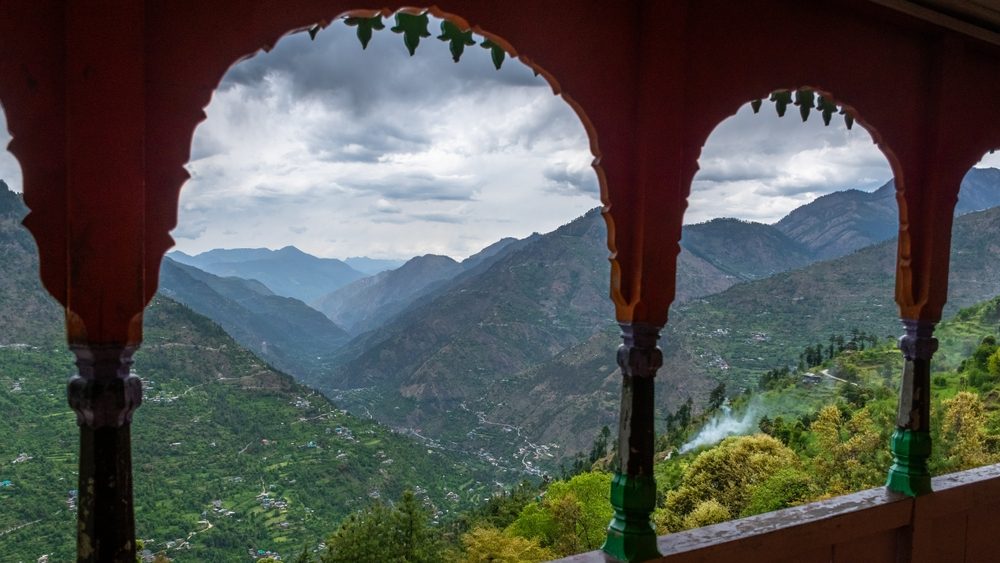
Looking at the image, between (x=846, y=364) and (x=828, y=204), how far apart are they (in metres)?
53.6

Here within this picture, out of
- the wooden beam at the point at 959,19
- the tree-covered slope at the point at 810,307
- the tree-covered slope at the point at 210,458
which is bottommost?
the tree-covered slope at the point at 210,458

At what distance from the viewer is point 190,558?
24.0m

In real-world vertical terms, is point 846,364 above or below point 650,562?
below

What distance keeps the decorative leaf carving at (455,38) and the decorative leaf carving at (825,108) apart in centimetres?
214

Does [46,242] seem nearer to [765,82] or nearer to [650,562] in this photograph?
[650,562]

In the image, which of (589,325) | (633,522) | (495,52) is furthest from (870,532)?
(589,325)

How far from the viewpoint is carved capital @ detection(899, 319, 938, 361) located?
378 cm

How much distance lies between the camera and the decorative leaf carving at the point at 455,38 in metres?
2.61

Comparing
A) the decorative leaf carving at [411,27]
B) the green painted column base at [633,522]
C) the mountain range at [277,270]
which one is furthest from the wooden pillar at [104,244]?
the mountain range at [277,270]

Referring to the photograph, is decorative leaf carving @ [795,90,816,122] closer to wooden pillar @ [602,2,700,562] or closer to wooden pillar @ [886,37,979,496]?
wooden pillar @ [886,37,979,496]

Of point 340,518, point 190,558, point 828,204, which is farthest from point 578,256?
point 190,558

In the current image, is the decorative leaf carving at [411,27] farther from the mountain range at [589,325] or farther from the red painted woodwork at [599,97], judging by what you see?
the mountain range at [589,325]

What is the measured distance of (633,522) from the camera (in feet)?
8.95

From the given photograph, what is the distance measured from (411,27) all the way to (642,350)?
5.02 ft
